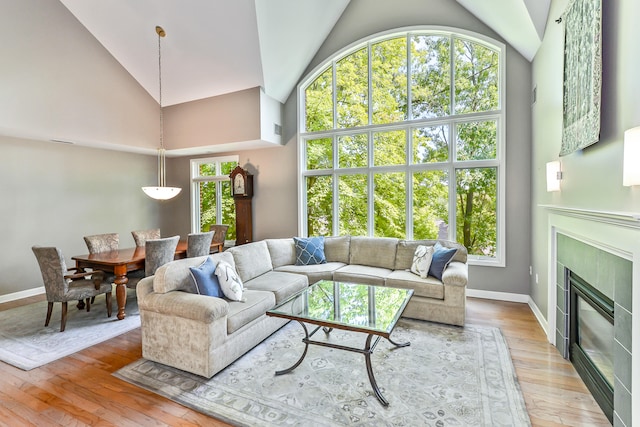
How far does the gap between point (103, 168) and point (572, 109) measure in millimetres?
7342

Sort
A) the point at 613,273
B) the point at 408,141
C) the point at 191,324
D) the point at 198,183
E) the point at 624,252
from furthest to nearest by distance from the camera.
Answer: the point at 198,183
the point at 408,141
the point at 191,324
the point at 613,273
the point at 624,252

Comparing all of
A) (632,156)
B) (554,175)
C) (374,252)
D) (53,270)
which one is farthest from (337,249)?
(632,156)

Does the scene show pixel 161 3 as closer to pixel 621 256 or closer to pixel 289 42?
pixel 289 42

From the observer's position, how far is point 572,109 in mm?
2502

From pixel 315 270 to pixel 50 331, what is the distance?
322cm

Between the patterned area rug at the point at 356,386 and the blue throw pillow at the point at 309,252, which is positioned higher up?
the blue throw pillow at the point at 309,252

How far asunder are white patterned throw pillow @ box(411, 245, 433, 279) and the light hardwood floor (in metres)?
1.14

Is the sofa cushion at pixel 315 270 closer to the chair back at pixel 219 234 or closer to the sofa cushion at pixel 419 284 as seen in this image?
the sofa cushion at pixel 419 284

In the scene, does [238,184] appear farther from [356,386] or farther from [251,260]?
[356,386]

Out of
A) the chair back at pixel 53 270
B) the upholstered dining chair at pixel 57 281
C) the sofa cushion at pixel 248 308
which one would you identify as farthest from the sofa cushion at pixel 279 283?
the chair back at pixel 53 270

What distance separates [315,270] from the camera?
14.2 ft

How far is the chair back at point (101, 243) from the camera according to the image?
4.47 meters

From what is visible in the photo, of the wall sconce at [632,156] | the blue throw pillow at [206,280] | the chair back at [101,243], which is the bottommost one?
the blue throw pillow at [206,280]

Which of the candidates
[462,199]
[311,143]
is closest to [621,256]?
[462,199]
